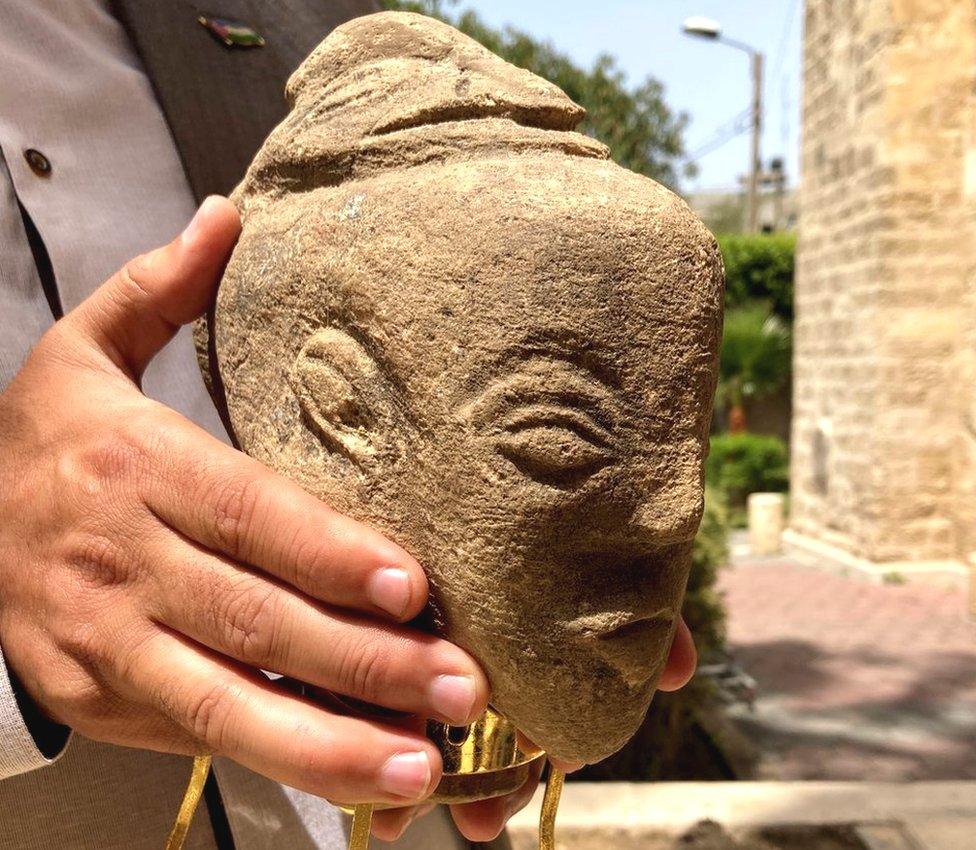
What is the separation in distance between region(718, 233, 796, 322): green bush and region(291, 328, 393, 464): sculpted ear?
11.6m

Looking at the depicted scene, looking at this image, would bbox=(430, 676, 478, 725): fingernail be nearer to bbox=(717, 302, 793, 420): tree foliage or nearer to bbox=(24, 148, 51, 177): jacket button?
bbox=(24, 148, 51, 177): jacket button

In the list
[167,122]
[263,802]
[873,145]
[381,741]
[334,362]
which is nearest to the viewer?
[381,741]

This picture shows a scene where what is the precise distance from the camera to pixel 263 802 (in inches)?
52.8

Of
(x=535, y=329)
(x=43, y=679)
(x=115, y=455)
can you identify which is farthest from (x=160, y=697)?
(x=535, y=329)

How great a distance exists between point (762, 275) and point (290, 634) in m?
12.1

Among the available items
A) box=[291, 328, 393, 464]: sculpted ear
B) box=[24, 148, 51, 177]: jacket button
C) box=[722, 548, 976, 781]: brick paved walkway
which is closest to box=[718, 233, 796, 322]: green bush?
box=[722, 548, 976, 781]: brick paved walkway

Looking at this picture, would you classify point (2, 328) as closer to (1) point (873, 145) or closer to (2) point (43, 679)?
(2) point (43, 679)

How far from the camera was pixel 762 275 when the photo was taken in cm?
1229

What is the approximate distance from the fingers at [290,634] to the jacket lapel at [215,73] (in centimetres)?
74

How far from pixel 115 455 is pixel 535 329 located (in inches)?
17.1

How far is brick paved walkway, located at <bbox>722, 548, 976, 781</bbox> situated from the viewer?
12.0ft

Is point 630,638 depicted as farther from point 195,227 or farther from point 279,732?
point 195,227

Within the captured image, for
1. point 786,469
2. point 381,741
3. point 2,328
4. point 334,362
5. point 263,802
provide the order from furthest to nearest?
point 786,469, point 263,802, point 2,328, point 334,362, point 381,741

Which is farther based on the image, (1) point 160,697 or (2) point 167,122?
(2) point 167,122
